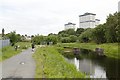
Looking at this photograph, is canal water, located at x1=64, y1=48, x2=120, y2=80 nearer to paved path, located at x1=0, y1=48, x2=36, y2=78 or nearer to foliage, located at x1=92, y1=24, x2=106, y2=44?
paved path, located at x1=0, y1=48, x2=36, y2=78

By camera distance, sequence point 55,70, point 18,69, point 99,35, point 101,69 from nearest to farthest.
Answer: point 55,70, point 18,69, point 101,69, point 99,35

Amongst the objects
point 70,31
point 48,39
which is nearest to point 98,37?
point 48,39

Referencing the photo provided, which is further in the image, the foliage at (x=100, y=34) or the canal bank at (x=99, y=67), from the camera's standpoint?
the foliage at (x=100, y=34)

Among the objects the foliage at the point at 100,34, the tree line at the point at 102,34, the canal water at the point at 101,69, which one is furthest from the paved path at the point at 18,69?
the foliage at the point at 100,34

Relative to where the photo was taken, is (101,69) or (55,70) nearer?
(55,70)

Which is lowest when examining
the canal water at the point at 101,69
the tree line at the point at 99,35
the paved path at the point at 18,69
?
the canal water at the point at 101,69

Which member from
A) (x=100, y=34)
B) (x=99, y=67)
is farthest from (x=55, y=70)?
(x=100, y=34)

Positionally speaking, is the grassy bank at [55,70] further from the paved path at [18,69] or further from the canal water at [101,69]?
the canal water at [101,69]

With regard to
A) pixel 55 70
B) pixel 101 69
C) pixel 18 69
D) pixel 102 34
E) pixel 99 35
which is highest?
pixel 102 34

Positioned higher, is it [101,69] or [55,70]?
[55,70]

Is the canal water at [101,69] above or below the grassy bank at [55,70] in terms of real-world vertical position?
below

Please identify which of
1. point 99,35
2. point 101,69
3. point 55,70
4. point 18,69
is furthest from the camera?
point 99,35

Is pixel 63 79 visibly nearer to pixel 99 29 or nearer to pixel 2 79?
pixel 2 79

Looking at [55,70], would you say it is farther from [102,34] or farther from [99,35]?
[99,35]
